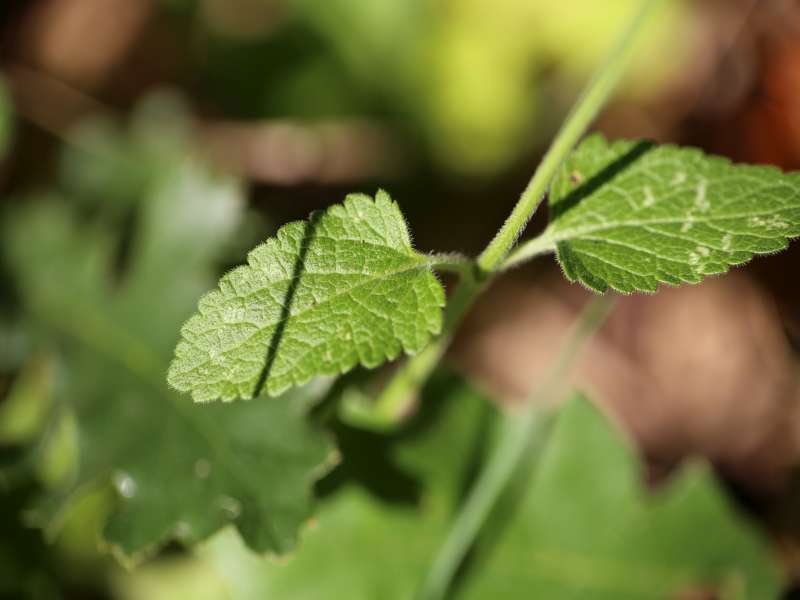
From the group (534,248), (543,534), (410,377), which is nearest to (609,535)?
(543,534)

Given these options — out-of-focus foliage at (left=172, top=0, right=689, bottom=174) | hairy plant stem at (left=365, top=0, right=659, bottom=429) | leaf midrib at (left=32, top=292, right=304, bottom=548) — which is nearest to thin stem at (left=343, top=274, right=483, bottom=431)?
hairy plant stem at (left=365, top=0, right=659, bottom=429)

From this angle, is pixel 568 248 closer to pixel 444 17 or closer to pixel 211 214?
pixel 211 214

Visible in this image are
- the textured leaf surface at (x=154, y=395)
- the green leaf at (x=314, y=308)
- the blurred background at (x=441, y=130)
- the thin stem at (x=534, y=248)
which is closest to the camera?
the green leaf at (x=314, y=308)

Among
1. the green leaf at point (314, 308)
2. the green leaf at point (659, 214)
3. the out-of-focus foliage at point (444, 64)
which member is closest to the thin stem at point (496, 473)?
the green leaf at point (659, 214)

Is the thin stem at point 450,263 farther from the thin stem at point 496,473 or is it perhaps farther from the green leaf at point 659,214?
the thin stem at point 496,473

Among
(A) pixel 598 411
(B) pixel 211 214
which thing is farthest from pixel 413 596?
(B) pixel 211 214

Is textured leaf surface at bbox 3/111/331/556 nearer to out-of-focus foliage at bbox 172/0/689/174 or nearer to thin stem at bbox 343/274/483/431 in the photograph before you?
thin stem at bbox 343/274/483/431
